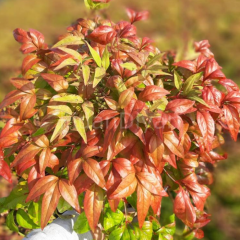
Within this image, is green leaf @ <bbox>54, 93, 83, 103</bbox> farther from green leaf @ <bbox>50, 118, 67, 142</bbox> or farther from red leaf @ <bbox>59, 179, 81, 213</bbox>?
red leaf @ <bbox>59, 179, 81, 213</bbox>

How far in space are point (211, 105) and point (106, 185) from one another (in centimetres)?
43

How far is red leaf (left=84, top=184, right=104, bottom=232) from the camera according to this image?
905 millimetres

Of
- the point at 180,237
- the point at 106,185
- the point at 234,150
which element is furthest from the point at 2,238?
the point at 234,150

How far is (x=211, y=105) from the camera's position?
96 centimetres

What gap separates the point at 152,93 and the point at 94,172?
30cm

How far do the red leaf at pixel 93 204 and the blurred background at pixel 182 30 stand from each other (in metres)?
1.47

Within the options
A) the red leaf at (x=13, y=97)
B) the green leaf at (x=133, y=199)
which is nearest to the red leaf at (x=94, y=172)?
the green leaf at (x=133, y=199)

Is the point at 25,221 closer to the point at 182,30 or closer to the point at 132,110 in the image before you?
the point at 132,110

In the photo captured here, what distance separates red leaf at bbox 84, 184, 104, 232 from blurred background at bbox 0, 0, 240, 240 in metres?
1.47

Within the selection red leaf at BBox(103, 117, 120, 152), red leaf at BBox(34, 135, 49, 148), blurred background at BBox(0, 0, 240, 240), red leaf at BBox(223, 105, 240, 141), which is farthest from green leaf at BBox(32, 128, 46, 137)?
blurred background at BBox(0, 0, 240, 240)

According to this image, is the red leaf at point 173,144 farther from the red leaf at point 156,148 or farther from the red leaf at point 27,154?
the red leaf at point 27,154

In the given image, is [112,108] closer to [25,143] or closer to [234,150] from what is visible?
[25,143]

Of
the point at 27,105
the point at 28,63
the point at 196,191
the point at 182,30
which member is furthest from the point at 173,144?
the point at 182,30

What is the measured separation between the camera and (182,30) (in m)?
5.45
